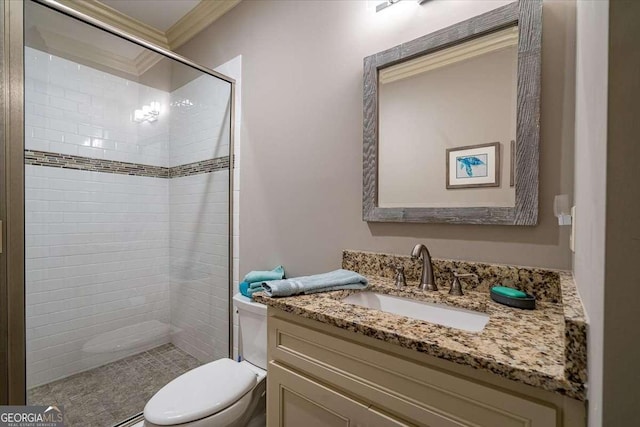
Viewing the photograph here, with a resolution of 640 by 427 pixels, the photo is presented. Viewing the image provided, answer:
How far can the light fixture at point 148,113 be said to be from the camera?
2.00m

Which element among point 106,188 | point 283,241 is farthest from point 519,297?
point 106,188

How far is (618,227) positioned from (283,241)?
146cm

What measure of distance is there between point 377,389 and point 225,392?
753mm

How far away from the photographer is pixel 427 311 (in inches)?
40.1

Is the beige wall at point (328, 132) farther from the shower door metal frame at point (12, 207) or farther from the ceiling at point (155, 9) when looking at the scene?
the shower door metal frame at point (12, 207)

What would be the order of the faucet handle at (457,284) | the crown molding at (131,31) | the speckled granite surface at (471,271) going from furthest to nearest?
the crown molding at (131,31), the faucet handle at (457,284), the speckled granite surface at (471,271)

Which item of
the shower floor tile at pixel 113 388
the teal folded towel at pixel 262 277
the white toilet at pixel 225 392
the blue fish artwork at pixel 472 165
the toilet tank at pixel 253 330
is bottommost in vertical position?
the shower floor tile at pixel 113 388

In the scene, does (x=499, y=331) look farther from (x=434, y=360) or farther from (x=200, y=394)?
(x=200, y=394)

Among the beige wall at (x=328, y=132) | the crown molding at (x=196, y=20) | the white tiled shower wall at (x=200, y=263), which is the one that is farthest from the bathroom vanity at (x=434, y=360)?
the crown molding at (x=196, y=20)

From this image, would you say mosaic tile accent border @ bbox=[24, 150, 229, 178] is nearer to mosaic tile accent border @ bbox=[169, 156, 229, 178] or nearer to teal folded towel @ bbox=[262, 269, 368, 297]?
mosaic tile accent border @ bbox=[169, 156, 229, 178]

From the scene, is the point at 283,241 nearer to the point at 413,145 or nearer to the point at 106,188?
the point at 413,145

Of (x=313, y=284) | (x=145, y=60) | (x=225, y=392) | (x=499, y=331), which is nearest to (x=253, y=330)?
(x=225, y=392)

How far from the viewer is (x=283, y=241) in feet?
5.49

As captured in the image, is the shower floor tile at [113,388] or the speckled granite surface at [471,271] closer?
the speckled granite surface at [471,271]
